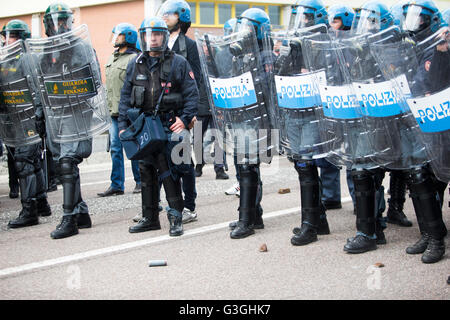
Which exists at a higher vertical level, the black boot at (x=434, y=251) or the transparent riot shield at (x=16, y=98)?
the transparent riot shield at (x=16, y=98)

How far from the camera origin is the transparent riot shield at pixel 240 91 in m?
5.45

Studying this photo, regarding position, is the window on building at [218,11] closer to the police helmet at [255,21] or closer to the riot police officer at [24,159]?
the riot police officer at [24,159]

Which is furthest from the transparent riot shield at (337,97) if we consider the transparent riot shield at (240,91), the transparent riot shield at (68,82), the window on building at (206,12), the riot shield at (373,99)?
the window on building at (206,12)

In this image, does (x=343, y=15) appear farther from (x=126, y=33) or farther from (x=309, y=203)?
(x=126, y=33)

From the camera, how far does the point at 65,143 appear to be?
6145mm

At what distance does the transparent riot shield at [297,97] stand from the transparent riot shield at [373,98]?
1.24 feet

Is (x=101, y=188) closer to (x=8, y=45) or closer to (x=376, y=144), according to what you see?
(x=8, y=45)

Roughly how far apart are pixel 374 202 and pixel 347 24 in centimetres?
210

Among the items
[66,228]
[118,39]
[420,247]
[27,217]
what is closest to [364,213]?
[420,247]

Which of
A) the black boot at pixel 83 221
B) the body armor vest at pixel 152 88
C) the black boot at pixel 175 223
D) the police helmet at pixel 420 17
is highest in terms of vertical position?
the police helmet at pixel 420 17

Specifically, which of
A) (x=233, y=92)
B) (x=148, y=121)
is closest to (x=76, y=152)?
(x=148, y=121)

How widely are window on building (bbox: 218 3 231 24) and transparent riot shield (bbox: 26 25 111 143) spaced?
1890 cm

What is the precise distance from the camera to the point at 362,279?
4367 millimetres
